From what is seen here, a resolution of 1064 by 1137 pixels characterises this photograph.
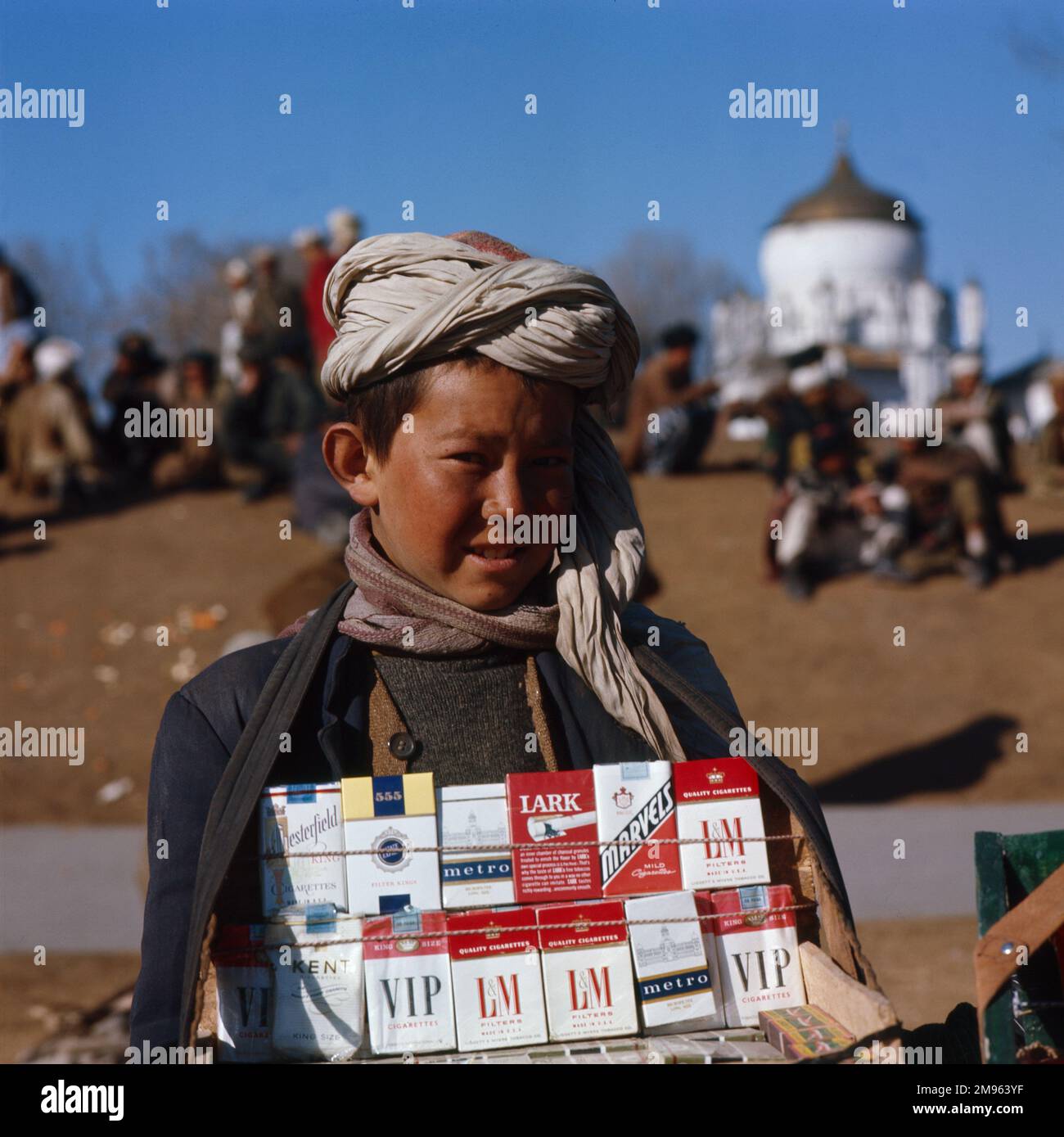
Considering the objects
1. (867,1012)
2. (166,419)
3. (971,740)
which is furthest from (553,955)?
(166,419)

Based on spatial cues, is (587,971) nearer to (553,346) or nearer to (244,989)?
(244,989)

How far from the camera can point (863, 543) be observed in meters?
13.4

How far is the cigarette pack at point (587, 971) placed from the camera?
6.36 feet

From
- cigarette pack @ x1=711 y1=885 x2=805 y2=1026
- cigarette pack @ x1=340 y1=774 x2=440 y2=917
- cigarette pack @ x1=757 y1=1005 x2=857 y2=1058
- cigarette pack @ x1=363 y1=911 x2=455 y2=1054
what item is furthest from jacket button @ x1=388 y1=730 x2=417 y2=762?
cigarette pack @ x1=757 y1=1005 x2=857 y2=1058

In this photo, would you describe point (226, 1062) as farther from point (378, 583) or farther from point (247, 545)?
point (247, 545)

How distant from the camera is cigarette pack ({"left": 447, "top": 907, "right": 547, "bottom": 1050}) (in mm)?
1919

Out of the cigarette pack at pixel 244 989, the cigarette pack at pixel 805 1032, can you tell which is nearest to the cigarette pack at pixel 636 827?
the cigarette pack at pixel 805 1032

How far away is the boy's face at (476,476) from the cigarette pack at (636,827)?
0.34 metres

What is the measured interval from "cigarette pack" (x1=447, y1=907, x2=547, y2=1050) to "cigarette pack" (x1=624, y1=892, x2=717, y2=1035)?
A: 14 centimetres

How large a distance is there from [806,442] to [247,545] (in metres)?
5.49

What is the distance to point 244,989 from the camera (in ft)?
6.21

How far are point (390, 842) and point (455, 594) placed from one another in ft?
1.31

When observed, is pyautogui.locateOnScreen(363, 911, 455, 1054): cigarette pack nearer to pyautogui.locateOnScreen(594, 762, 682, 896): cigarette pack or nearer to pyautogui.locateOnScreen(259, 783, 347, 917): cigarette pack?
pyautogui.locateOnScreen(259, 783, 347, 917): cigarette pack

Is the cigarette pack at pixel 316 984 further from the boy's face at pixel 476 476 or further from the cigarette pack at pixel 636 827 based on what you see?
the boy's face at pixel 476 476
